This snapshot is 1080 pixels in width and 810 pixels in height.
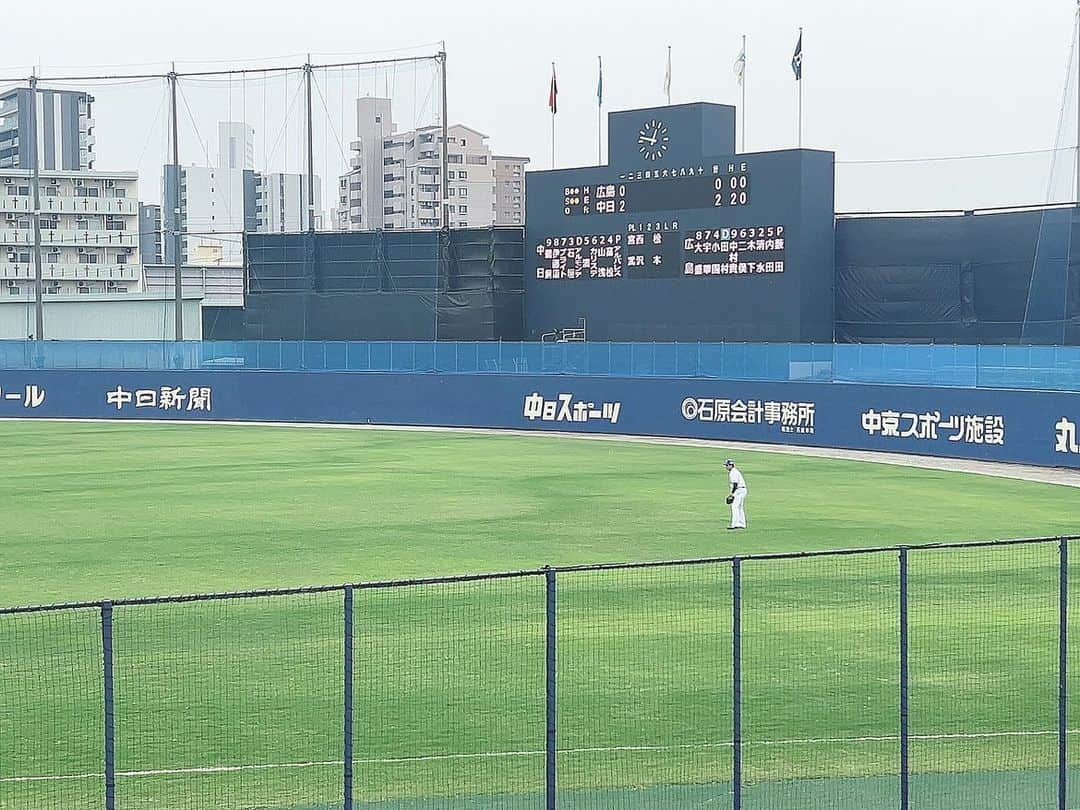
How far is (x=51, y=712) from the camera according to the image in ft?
43.9

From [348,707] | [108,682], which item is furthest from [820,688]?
[108,682]

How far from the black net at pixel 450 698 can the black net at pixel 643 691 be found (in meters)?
0.30

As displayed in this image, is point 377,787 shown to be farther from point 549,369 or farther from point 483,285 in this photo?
point 483,285

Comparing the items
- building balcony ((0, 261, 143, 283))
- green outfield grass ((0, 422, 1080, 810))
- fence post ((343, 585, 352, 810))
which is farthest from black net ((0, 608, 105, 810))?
building balcony ((0, 261, 143, 283))

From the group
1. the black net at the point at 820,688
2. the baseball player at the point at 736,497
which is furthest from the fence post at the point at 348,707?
the baseball player at the point at 736,497

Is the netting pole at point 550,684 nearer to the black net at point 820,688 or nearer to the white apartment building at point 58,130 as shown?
the black net at point 820,688

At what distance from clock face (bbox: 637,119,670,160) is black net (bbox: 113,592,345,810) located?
29.0 m

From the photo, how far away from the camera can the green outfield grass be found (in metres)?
11.8

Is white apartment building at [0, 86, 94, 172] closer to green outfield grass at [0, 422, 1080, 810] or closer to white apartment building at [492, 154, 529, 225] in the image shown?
white apartment building at [492, 154, 529, 225]

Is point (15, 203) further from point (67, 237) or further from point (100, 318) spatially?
point (100, 318)

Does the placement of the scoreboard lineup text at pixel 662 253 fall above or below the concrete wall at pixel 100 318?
above

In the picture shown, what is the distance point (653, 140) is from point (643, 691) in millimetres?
32773

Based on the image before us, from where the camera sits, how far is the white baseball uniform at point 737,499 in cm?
2428

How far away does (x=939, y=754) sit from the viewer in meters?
12.3
